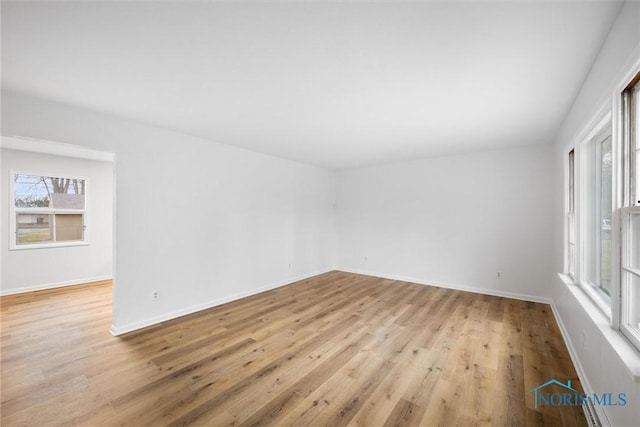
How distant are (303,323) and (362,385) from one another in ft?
4.36

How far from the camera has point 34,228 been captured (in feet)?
15.2

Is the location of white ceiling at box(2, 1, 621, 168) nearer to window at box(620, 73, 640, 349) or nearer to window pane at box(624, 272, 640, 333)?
window at box(620, 73, 640, 349)

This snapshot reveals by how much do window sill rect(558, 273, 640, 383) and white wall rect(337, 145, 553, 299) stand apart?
7.01ft

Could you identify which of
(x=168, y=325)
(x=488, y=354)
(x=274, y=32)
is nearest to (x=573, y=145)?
(x=488, y=354)

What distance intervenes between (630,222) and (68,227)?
764 cm

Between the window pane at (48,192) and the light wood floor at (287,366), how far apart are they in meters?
1.82

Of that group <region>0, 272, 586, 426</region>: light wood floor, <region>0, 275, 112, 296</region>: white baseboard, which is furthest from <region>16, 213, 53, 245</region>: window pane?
<region>0, 272, 586, 426</region>: light wood floor

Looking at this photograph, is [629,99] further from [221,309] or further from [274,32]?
[221,309]

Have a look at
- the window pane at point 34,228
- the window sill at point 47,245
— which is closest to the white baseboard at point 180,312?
the window sill at point 47,245

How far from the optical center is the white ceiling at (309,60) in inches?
56.6

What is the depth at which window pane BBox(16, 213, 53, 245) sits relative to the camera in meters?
4.48

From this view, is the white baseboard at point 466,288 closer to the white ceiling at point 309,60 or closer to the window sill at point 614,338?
the window sill at point 614,338
